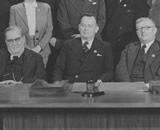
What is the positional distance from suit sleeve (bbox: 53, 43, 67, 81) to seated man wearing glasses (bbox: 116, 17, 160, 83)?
1.97 feet

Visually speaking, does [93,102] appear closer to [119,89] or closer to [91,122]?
[91,122]

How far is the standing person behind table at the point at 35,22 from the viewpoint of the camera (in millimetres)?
5336

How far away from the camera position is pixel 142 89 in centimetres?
360

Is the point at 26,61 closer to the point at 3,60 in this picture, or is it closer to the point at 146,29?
the point at 3,60

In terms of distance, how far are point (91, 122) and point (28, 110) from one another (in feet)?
1.48

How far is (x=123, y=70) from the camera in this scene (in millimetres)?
4945

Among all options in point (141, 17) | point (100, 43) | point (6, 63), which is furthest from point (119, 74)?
point (6, 63)

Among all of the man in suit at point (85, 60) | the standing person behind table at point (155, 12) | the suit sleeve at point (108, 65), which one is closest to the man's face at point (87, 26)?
the man in suit at point (85, 60)

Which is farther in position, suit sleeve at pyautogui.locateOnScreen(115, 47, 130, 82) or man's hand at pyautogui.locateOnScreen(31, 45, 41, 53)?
man's hand at pyautogui.locateOnScreen(31, 45, 41, 53)

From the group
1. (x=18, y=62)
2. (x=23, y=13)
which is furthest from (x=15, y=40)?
(x=23, y=13)

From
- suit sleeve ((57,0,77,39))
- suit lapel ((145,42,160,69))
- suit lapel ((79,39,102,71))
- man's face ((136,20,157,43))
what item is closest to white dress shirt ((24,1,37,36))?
suit sleeve ((57,0,77,39))

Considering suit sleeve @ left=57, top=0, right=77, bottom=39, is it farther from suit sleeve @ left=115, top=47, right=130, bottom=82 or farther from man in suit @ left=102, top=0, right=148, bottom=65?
suit sleeve @ left=115, top=47, right=130, bottom=82

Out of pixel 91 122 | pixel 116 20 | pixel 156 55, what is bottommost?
pixel 91 122

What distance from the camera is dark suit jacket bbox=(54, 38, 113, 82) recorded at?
505 cm
